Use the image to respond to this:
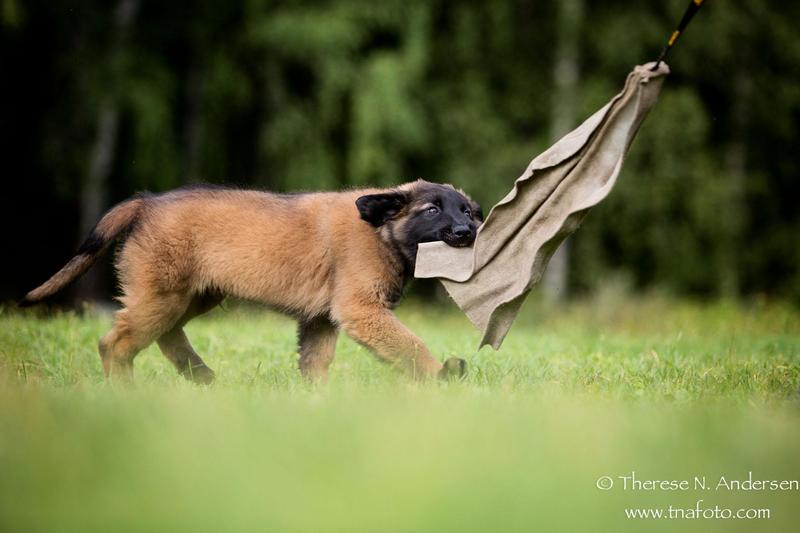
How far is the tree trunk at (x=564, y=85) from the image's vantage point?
15258 millimetres

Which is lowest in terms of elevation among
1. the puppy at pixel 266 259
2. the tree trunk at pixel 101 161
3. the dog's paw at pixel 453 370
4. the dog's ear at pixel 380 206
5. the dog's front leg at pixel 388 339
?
the dog's paw at pixel 453 370

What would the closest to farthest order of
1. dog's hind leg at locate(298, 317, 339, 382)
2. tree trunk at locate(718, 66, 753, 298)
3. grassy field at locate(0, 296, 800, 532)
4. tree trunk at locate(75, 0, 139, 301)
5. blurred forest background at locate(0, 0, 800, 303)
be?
grassy field at locate(0, 296, 800, 532) < dog's hind leg at locate(298, 317, 339, 382) < tree trunk at locate(75, 0, 139, 301) < blurred forest background at locate(0, 0, 800, 303) < tree trunk at locate(718, 66, 753, 298)

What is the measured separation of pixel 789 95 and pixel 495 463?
14710mm

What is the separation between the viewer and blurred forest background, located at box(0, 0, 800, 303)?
47.6ft

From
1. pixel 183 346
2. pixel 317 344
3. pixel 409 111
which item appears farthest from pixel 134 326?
pixel 409 111

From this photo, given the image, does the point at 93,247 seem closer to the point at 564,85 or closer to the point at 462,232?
the point at 462,232

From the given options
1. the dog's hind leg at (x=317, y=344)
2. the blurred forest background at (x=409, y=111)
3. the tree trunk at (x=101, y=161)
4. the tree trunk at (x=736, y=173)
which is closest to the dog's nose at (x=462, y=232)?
the dog's hind leg at (x=317, y=344)

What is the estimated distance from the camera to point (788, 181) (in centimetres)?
1712

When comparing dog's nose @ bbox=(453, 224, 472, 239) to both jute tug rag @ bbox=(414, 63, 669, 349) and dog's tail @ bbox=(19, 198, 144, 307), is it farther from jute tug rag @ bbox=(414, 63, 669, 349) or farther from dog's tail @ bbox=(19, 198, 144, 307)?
dog's tail @ bbox=(19, 198, 144, 307)

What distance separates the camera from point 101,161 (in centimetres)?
1430

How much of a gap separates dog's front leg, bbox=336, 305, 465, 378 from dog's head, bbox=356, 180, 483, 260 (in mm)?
495

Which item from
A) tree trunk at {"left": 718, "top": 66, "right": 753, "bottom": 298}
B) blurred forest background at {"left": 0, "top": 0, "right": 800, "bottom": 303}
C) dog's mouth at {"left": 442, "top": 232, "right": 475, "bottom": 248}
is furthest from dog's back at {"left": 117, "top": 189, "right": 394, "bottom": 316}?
tree trunk at {"left": 718, "top": 66, "right": 753, "bottom": 298}

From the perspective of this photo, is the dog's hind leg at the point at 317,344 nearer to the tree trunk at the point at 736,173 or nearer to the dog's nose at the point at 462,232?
the dog's nose at the point at 462,232

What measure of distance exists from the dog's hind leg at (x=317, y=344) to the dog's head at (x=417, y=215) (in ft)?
2.22
